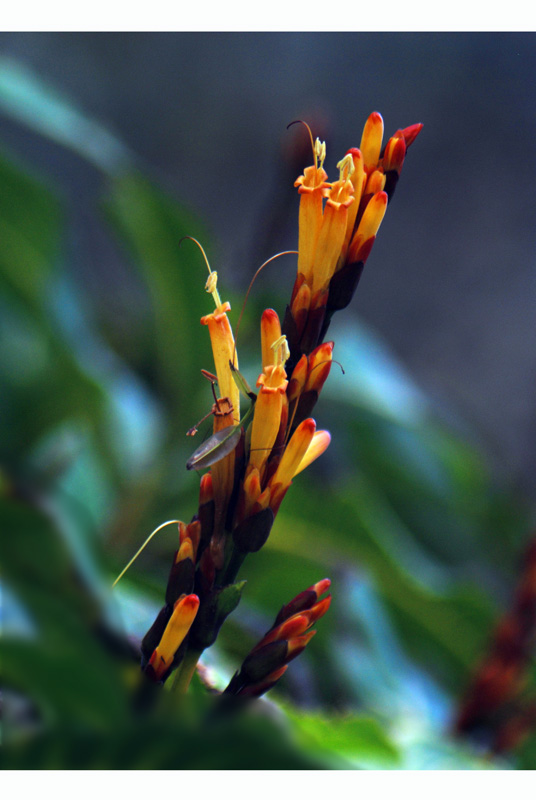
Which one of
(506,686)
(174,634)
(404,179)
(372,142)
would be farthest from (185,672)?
(404,179)

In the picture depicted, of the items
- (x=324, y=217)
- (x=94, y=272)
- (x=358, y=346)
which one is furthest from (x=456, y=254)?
(x=324, y=217)

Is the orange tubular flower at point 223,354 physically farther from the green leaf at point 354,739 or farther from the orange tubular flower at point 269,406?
the green leaf at point 354,739

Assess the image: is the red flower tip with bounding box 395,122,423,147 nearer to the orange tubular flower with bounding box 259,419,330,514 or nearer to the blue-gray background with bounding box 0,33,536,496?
the orange tubular flower with bounding box 259,419,330,514

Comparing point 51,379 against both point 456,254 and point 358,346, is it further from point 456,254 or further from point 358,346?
point 456,254

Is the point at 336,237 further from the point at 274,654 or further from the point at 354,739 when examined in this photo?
the point at 354,739

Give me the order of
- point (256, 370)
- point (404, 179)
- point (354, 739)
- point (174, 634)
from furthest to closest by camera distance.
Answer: point (404, 179) < point (256, 370) < point (354, 739) < point (174, 634)

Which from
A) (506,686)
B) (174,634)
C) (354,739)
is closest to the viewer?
(174,634)
